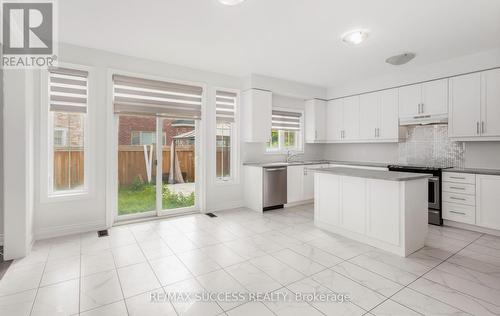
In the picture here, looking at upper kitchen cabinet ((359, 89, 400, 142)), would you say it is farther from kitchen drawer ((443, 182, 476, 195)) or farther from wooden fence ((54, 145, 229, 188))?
Answer: wooden fence ((54, 145, 229, 188))

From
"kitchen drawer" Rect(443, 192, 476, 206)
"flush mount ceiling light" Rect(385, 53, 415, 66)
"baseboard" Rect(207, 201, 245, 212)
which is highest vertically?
"flush mount ceiling light" Rect(385, 53, 415, 66)

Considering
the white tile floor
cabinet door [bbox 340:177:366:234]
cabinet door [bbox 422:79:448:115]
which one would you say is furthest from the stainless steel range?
cabinet door [bbox 340:177:366:234]

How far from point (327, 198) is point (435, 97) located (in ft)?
9.17

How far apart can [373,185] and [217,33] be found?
9.20ft

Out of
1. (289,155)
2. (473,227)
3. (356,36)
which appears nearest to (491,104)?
(473,227)

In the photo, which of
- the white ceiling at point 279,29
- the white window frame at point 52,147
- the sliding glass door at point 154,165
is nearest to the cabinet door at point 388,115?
the white ceiling at point 279,29

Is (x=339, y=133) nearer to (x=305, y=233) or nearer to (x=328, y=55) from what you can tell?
(x=328, y=55)

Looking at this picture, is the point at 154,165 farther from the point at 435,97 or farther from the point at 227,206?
the point at 435,97

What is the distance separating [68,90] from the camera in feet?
11.6

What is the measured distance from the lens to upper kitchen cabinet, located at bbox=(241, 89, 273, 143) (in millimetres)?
5004

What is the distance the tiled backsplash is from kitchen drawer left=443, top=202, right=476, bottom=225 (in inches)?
34.5

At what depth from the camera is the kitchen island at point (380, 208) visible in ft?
9.35

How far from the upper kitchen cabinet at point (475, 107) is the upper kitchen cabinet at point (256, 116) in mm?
3215

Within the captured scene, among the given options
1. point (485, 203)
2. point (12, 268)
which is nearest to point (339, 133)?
point (485, 203)
